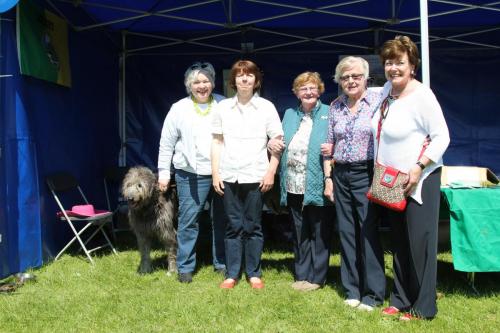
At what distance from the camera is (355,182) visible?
122 inches

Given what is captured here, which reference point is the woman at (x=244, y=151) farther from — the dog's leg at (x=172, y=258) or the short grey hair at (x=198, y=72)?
the dog's leg at (x=172, y=258)

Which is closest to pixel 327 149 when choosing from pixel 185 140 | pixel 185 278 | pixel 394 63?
pixel 394 63

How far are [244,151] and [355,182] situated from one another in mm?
848

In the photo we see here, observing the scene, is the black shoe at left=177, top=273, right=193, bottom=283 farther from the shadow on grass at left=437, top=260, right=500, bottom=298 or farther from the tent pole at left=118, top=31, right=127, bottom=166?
the tent pole at left=118, top=31, right=127, bottom=166

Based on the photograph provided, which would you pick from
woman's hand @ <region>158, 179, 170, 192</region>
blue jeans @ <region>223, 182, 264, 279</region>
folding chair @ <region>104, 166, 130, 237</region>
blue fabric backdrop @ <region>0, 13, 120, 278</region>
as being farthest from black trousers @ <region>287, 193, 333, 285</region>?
folding chair @ <region>104, 166, 130, 237</region>

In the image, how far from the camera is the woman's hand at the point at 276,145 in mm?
3443

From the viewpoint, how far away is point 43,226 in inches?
175

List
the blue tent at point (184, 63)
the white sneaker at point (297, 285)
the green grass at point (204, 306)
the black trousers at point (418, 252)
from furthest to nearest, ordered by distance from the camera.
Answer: the blue tent at point (184, 63), the white sneaker at point (297, 285), the green grass at point (204, 306), the black trousers at point (418, 252)

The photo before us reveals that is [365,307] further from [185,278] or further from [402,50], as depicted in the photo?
[402,50]

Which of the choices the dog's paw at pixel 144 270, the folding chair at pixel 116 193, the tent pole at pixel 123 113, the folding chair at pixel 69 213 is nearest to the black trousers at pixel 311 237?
the dog's paw at pixel 144 270

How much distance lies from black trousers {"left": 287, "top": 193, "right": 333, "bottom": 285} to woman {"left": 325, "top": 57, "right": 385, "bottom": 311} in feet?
0.83

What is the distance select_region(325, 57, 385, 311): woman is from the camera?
3.07 meters

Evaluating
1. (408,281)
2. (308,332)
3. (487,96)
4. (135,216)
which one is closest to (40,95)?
(135,216)

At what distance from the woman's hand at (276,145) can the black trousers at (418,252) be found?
908 millimetres
